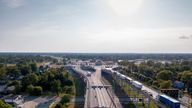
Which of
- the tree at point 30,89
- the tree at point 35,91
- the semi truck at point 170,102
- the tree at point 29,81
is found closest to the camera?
the semi truck at point 170,102

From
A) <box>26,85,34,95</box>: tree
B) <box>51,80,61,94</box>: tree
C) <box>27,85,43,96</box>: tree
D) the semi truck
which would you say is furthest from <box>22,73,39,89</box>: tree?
the semi truck

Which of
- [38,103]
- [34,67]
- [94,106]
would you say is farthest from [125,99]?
[34,67]

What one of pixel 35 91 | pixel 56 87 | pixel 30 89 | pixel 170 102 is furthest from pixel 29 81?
pixel 170 102

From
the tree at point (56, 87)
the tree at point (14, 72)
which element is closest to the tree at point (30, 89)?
the tree at point (56, 87)

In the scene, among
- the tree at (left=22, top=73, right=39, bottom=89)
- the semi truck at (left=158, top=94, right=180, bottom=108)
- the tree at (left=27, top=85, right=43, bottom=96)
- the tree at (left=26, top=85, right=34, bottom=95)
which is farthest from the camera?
the tree at (left=22, top=73, right=39, bottom=89)

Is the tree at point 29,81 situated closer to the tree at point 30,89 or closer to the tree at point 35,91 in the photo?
the tree at point 30,89

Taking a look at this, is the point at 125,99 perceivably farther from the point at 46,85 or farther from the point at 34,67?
the point at 34,67

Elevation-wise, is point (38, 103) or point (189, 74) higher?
point (189, 74)

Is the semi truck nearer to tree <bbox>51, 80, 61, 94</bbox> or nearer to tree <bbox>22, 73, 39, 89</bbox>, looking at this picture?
tree <bbox>51, 80, 61, 94</bbox>

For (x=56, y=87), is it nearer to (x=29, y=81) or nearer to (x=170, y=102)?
(x=29, y=81)

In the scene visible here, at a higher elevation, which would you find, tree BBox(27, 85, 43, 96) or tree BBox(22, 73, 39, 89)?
tree BBox(22, 73, 39, 89)

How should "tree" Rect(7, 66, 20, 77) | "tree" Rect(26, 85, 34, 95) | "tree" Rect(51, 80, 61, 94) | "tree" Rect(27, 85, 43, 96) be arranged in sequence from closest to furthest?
1. "tree" Rect(27, 85, 43, 96)
2. "tree" Rect(26, 85, 34, 95)
3. "tree" Rect(51, 80, 61, 94)
4. "tree" Rect(7, 66, 20, 77)
